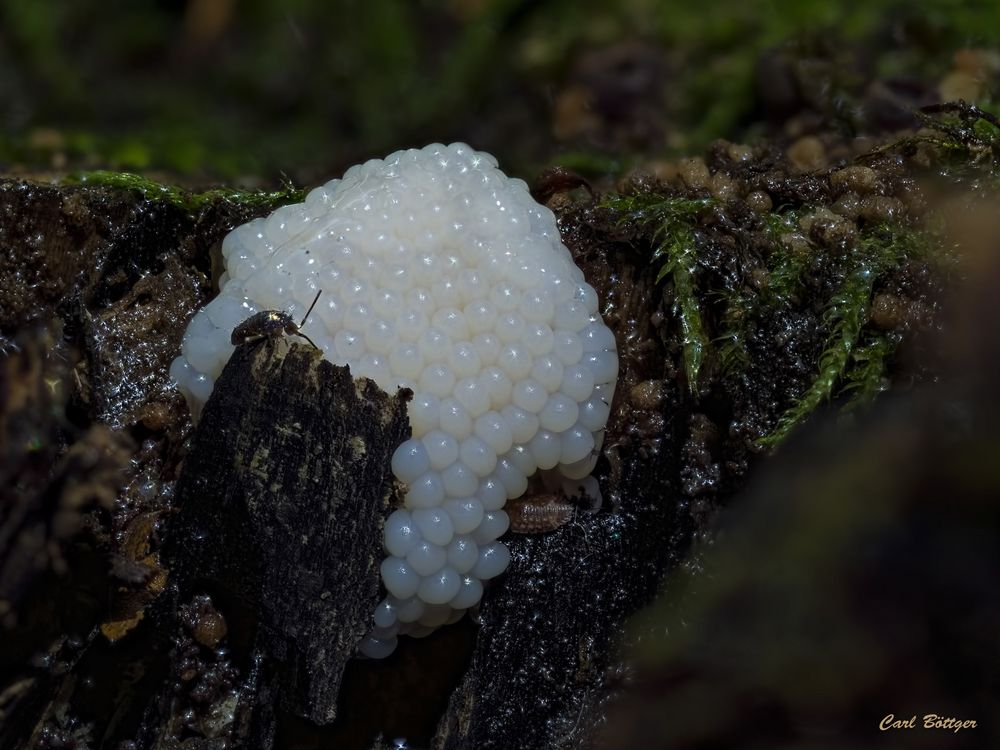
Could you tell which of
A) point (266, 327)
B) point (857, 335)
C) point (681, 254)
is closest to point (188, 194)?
point (266, 327)

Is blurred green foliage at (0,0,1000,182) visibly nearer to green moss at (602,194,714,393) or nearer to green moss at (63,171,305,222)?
green moss at (63,171,305,222)

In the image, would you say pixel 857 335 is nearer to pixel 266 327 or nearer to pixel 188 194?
pixel 266 327

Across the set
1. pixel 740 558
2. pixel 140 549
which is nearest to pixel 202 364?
pixel 140 549

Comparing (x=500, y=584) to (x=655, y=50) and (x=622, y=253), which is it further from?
(x=655, y=50)

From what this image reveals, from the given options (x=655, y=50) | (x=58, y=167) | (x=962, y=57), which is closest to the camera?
(x=58, y=167)

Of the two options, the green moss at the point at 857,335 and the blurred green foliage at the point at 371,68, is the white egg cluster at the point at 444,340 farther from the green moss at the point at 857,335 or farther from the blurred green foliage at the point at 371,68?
the blurred green foliage at the point at 371,68

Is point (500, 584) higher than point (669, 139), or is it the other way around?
point (669, 139)

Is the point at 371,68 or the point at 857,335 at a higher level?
the point at 371,68
